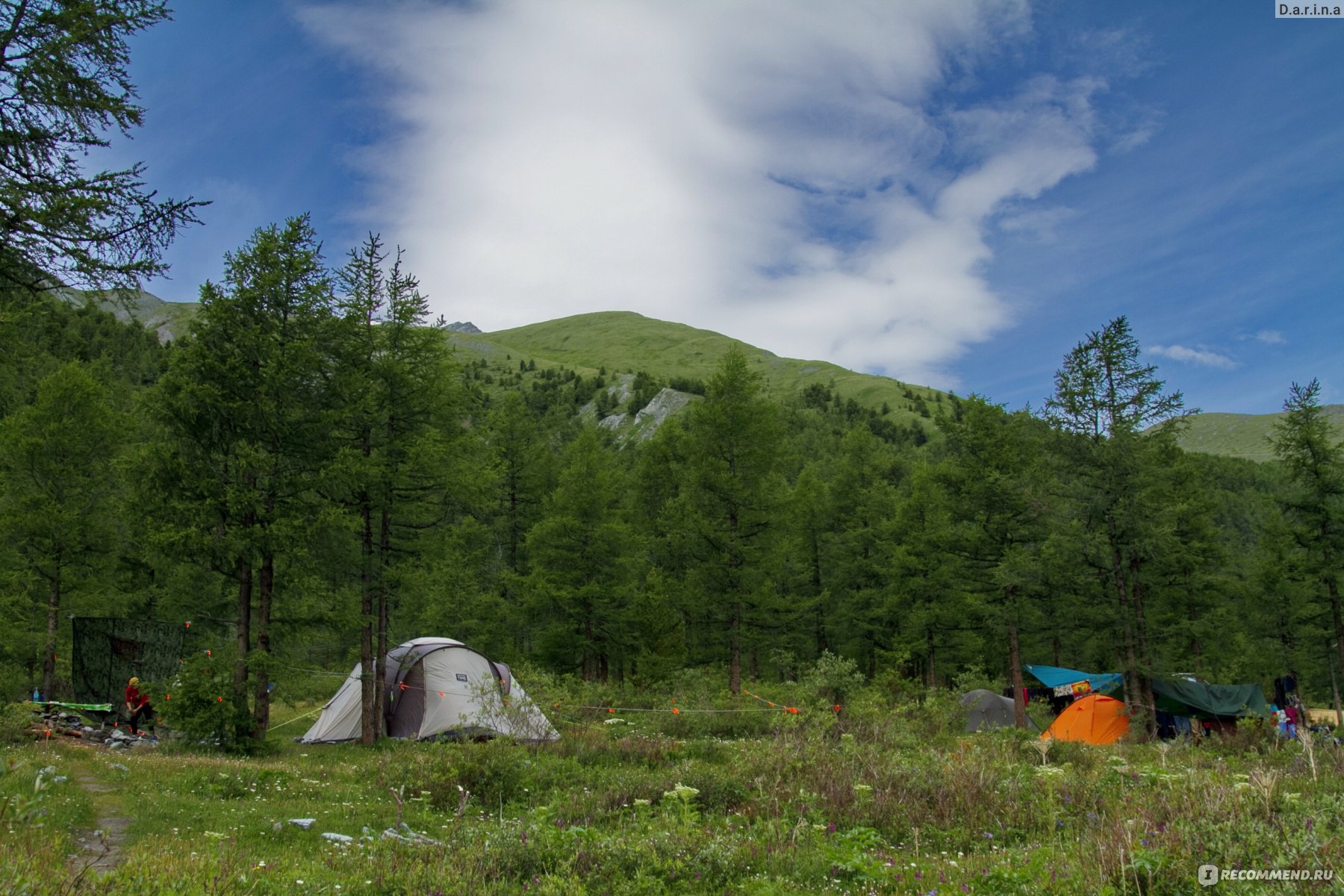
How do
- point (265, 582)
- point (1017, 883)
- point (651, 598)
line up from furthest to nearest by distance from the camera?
point (651, 598) < point (265, 582) < point (1017, 883)

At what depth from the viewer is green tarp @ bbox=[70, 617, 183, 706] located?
1912 cm

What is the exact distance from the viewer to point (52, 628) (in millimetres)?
20906

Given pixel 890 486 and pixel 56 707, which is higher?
pixel 890 486

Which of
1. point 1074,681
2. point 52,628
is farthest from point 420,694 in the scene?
point 1074,681

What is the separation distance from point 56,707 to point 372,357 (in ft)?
36.0

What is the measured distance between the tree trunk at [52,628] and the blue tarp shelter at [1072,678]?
3255 cm

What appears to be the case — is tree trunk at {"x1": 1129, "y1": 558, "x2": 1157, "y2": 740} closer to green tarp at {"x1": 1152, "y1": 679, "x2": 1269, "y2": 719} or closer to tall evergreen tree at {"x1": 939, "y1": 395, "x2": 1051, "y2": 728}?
green tarp at {"x1": 1152, "y1": 679, "x2": 1269, "y2": 719}

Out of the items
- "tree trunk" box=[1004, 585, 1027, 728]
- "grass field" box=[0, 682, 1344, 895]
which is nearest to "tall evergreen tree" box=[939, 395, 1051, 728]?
"tree trunk" box=[1004, 585, 1027, 728]

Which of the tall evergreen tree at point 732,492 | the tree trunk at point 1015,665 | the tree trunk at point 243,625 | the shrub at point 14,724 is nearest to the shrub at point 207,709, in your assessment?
the tree trunk at point 243,625

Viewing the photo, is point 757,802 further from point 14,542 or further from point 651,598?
point 14,542

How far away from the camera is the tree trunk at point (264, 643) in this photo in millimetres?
15086

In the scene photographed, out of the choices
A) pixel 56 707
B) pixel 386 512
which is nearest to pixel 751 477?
pixel 386 512

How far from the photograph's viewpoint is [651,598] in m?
28.9

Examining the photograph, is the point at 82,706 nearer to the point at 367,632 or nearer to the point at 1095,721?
the point at 367,632
